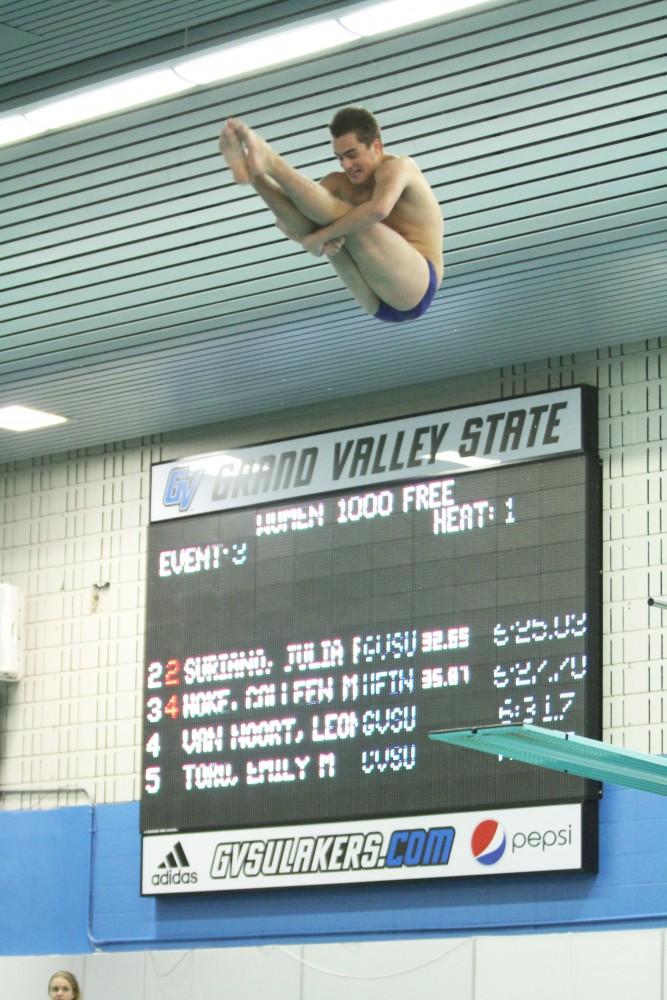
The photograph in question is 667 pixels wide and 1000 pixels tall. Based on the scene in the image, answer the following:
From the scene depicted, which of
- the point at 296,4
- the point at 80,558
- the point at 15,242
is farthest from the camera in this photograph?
the point at 80,558

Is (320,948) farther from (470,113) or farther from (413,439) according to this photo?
(470,113)

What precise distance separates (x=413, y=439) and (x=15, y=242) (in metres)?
3.14

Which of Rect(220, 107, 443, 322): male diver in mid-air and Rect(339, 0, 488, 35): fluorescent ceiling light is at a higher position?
Rect(339, 0, 488, 35): fluorescent ceiling light

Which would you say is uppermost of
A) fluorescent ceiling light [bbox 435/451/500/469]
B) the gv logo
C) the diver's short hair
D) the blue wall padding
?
the gv logo

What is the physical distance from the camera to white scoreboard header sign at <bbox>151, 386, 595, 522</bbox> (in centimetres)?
1179

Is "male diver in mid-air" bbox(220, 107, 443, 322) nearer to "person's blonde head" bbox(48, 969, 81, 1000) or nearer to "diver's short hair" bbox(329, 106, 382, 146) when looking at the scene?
"diver's short hair" bbox(329, 106, 382, 146)

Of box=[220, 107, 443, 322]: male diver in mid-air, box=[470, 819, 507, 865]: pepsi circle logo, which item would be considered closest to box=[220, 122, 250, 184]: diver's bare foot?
box=[220, 107, 443, 322]: male diver in mid-air

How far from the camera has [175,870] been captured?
497 inches

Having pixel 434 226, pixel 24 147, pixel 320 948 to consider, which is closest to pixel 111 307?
pixel 24 147

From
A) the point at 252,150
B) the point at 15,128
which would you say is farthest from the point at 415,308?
the point at 15,128

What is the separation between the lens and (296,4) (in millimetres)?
8836

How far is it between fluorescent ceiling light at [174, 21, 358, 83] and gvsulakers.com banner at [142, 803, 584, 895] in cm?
485

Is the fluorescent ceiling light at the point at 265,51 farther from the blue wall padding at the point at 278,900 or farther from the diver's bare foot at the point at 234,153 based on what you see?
the blue wall padding at the point at 278,900

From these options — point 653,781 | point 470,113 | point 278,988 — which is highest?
point 470,113
